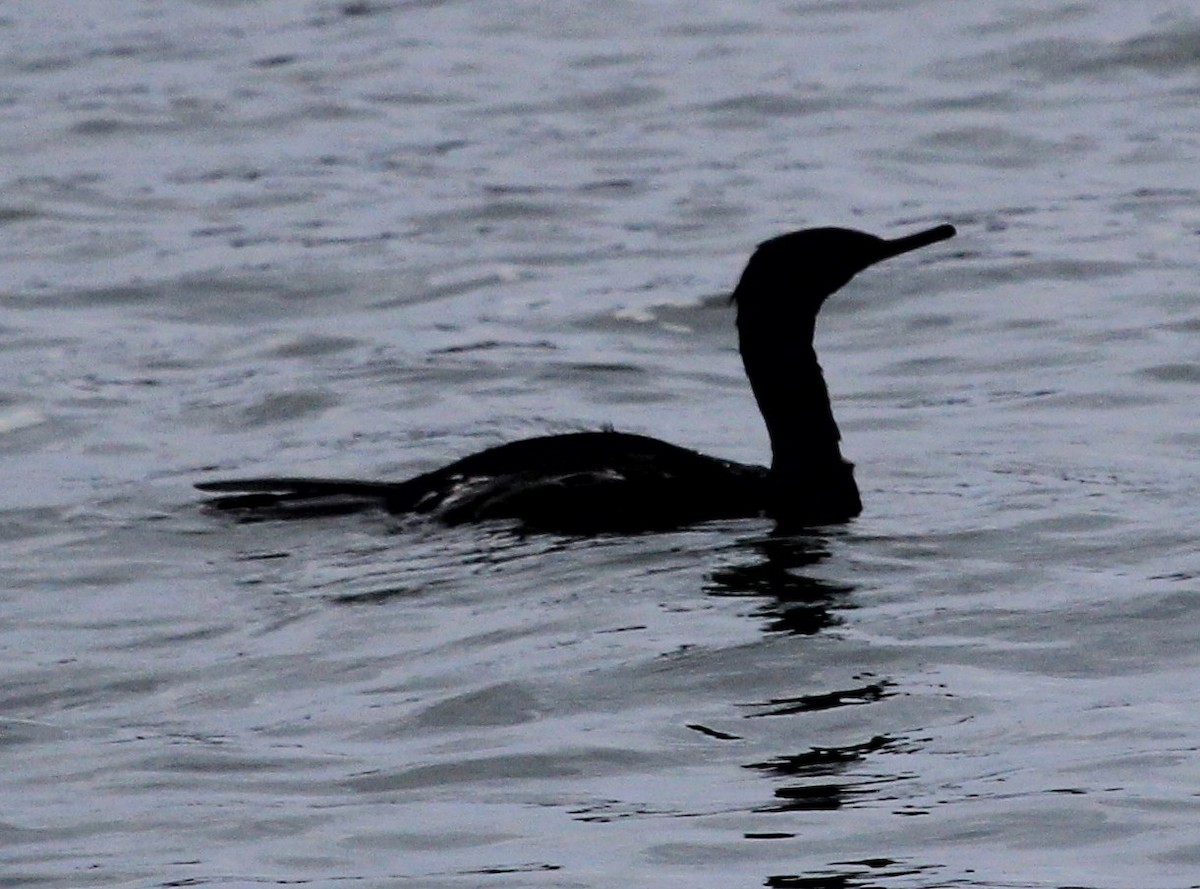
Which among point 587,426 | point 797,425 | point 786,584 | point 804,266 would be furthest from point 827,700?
point 587,426

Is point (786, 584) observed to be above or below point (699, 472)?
below

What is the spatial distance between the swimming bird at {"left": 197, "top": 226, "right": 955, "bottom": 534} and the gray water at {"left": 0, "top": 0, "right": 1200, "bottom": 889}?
0.39ft

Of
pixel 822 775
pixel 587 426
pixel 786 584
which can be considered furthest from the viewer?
pixel 587 426

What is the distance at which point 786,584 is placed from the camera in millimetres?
8289

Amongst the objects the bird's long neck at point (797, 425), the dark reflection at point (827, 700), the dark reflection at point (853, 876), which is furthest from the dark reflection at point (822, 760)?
the bird's long neck at point (797, 425)

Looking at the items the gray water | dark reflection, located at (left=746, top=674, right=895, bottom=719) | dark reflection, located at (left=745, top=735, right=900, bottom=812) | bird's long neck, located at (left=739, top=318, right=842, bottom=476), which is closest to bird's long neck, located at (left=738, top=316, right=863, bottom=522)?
bird's long neck, located at (left=739, top=318, right=842, bottom=476)

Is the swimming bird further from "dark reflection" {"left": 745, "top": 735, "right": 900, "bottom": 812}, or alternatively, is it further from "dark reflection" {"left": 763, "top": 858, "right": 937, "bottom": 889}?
"dark reflection" {"left": 763, "top": 858, "right": 937, "bottom": 889}

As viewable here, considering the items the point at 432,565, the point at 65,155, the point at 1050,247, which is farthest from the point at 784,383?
the point at 65,155

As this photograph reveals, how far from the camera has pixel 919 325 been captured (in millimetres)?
12695

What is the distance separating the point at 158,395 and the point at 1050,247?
4532 millimetres

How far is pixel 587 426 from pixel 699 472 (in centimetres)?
207

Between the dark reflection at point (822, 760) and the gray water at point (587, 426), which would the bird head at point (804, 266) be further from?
the dark reflection at point (822, 760)

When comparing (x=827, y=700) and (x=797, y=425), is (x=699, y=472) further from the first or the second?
(x=827, y=700)

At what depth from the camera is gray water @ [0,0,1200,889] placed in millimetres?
6129
